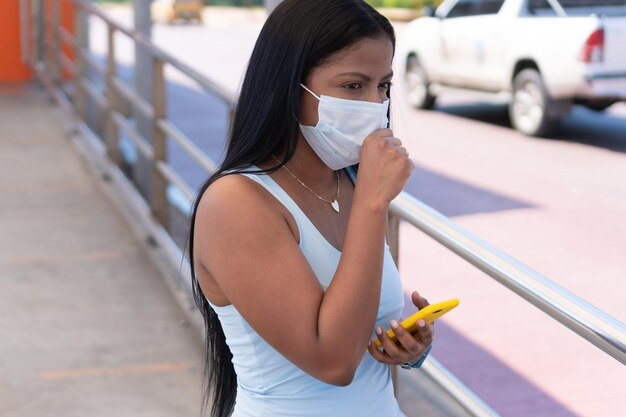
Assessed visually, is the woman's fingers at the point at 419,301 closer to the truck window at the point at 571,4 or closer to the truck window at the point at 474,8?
the truck window at the point at 571,4

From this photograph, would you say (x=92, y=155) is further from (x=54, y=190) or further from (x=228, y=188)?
(x=228, y=188)

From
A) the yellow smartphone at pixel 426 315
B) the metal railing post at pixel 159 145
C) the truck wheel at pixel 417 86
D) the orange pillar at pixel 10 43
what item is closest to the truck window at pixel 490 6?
the truck wheel at pixel 417 86

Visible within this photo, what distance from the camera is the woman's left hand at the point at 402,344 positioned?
170 cm

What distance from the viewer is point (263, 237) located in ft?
5.32

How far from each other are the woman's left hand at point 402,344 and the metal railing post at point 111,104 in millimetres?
5251

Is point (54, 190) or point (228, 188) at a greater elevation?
point (228, 188)

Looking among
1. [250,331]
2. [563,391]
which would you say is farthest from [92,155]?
[250,331]

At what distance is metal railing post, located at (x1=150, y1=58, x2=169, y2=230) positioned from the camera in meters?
5.42

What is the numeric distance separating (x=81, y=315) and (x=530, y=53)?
7.54 meters

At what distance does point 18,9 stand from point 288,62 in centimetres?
1046

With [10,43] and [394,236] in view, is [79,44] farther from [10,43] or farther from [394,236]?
[394,236]

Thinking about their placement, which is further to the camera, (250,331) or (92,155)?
(92,155)

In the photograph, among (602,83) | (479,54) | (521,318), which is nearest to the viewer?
(521,318)

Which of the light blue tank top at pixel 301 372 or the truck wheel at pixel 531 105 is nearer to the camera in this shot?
the light blue tank top at pixel 301 372
